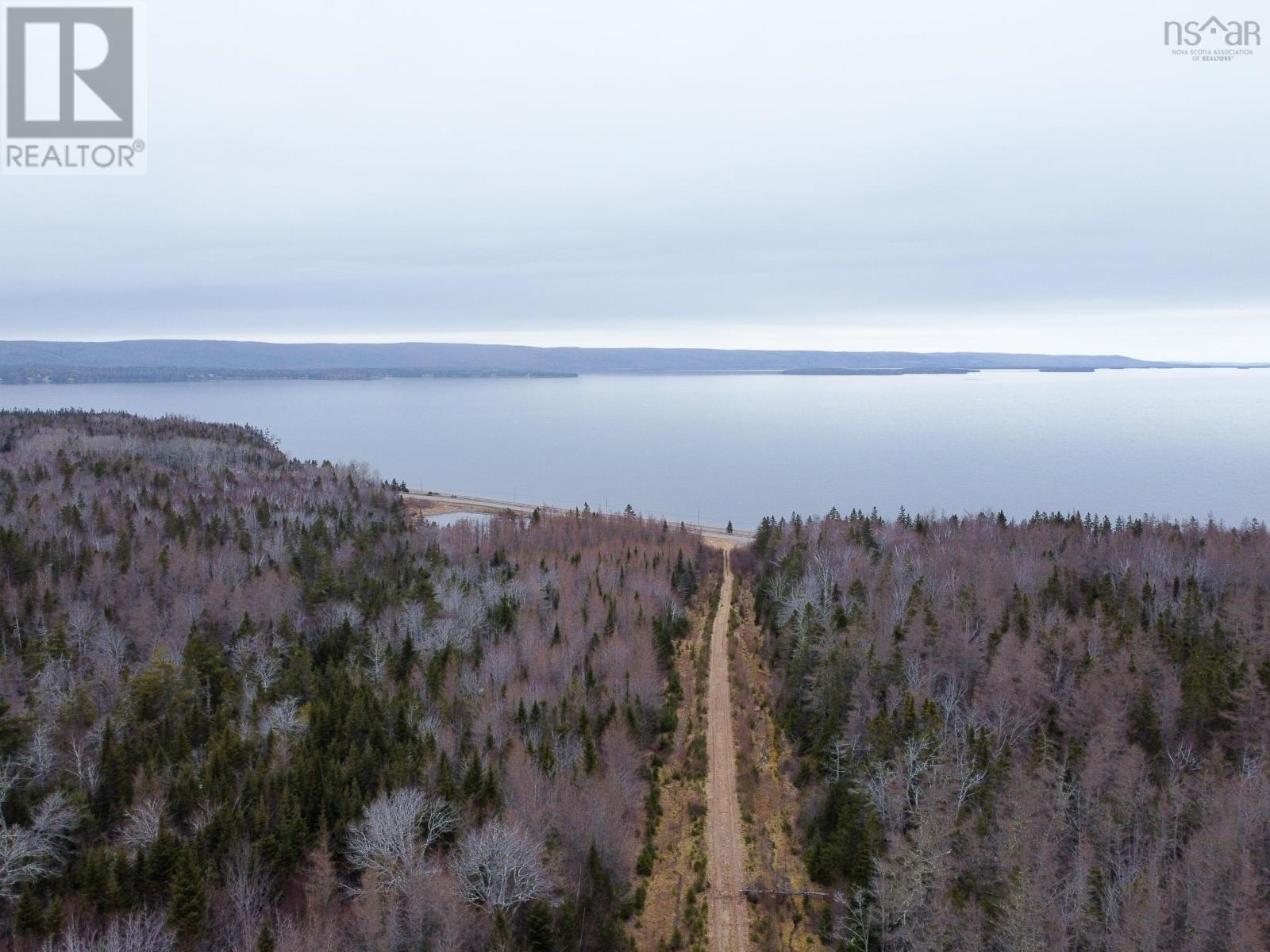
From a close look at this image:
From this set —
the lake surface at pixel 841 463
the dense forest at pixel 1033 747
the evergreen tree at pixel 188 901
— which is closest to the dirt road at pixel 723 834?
the dense forest at pixel 1033 747

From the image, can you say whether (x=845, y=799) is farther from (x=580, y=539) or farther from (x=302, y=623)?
(x=580, y=539)

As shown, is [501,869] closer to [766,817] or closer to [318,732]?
[318,732]

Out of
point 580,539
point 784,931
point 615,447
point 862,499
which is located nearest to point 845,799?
point 784,931

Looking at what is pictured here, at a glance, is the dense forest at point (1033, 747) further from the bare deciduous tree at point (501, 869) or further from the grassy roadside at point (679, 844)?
the bare deciduous tree at point (501, 869)

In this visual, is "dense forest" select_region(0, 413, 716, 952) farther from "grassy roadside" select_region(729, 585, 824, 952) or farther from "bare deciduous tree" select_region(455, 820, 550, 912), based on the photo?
"grassy roadside" select_region(729, 585, 824, 952)

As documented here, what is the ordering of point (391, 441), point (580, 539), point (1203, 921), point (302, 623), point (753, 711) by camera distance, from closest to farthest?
1. point (1203, 921)
2. point (753, 711)
3. point (302, 623)
4. point (580, 539)
5. point (391, 441)

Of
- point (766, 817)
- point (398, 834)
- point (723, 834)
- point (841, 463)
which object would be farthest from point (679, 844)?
point (841, 463)

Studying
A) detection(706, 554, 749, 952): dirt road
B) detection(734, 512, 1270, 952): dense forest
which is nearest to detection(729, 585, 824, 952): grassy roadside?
detection(706, 554, 749, 952): dirt road
